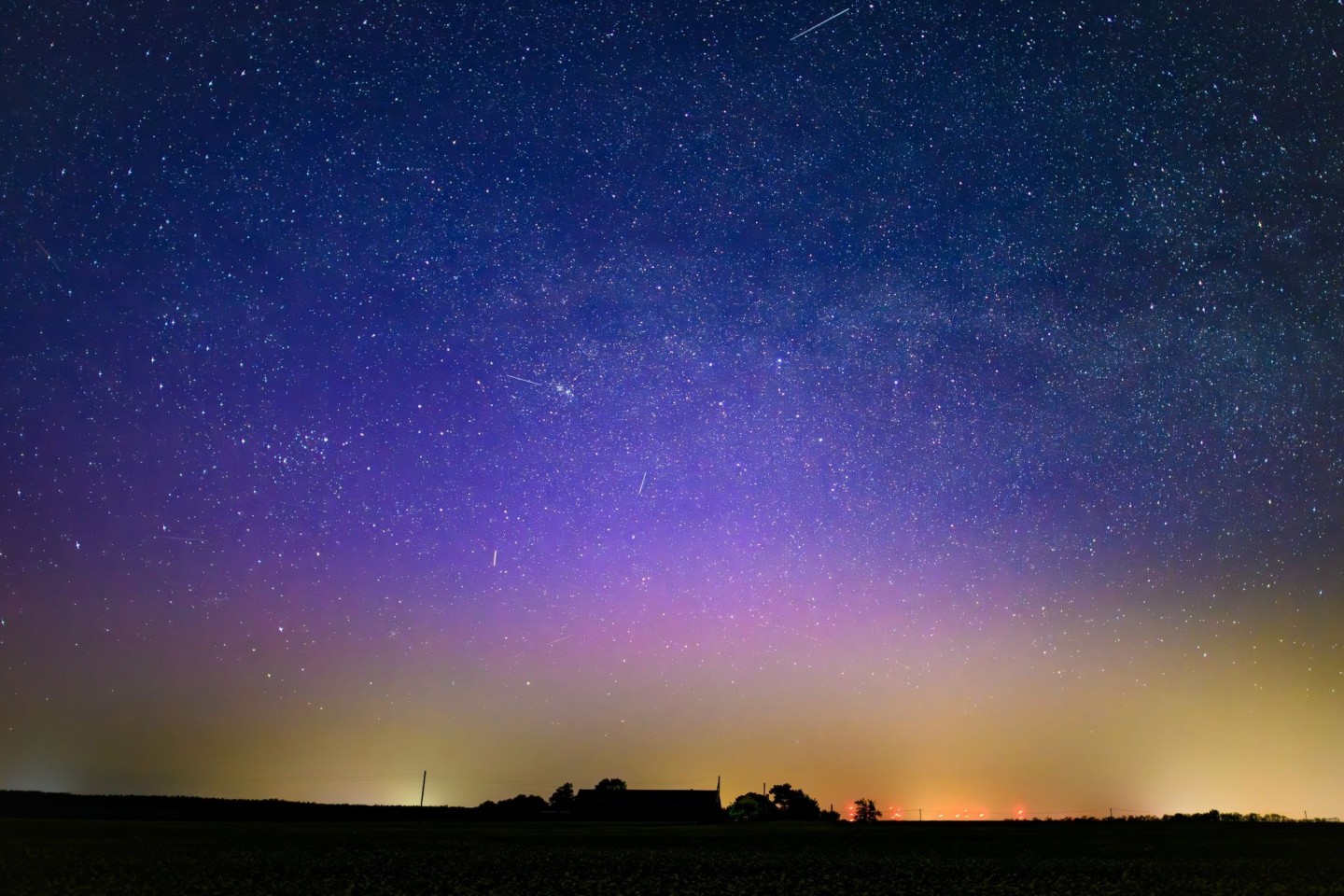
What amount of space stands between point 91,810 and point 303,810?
18558mm

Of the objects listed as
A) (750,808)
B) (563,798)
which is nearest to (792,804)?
(750,808)

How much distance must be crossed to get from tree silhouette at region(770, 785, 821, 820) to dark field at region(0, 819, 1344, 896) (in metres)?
74.3

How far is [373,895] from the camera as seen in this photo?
20.8m

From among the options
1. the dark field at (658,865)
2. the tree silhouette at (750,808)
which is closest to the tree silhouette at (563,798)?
the tree silhouette at (750,808)

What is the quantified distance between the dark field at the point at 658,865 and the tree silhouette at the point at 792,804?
74.3 meters

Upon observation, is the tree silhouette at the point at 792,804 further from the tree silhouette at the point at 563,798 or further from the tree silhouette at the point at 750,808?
the tree silhouette at the point at 563,798

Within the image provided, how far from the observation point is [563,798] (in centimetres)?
11075

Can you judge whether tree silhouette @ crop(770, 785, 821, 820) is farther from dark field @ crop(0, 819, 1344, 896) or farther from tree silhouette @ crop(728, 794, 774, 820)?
dark field @ crop(0, 819, 1344, 896)

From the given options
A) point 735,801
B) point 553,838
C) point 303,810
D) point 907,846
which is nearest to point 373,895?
point 907,846

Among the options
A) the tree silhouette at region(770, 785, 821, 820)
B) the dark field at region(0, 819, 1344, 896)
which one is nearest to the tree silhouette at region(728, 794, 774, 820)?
the tree silhouette at region(770, 785, 821, 820)

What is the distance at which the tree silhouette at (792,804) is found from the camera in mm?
114875

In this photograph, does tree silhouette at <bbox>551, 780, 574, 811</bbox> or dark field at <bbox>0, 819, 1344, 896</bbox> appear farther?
tree silhouette at <bbox>551, 780, 574, 811</bbox>

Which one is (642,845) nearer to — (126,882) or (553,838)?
(553,838)

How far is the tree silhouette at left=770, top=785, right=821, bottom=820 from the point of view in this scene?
115 meters
